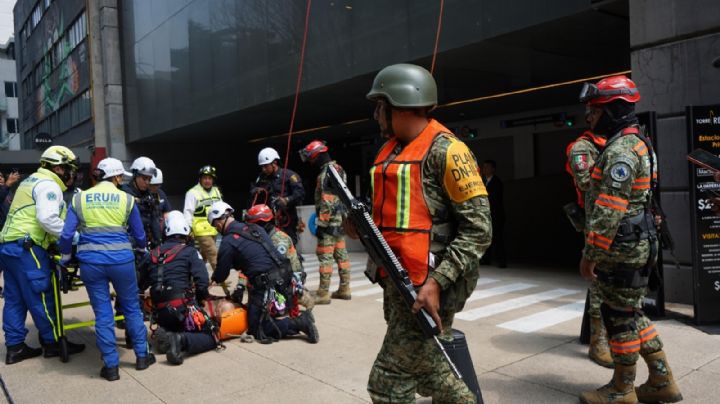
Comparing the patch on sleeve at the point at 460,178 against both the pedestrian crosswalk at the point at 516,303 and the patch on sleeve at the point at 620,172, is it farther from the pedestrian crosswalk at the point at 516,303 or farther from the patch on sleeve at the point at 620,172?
the pedestrian crosswalk at the point at 516,303

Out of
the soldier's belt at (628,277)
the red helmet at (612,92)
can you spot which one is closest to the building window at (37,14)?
the red helmet at (612,92)

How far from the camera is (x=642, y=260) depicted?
3.49 metres

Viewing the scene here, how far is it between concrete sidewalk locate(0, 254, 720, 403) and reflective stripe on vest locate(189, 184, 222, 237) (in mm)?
2451

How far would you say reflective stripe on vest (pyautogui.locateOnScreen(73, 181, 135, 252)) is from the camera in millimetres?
4754

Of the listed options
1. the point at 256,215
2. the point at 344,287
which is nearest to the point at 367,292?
the point at 344,287

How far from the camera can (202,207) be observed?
8.53 metres

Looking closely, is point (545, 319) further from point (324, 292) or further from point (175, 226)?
point (175, 226)

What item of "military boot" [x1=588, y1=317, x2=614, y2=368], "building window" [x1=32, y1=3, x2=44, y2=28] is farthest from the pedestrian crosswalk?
"building window" [x1=32, y1=3, x2=44, y2=28]

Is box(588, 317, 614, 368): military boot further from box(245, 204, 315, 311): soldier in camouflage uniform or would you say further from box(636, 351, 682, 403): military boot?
box(245, 204, 315, 311): soldier in camouflage uniform

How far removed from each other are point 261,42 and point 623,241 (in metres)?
12.0

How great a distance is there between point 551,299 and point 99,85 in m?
21.6

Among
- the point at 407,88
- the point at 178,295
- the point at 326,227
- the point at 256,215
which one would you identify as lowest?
the point at 178,295

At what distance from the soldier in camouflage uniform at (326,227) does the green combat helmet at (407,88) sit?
4.40m

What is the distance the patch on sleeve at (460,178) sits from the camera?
256 cm
